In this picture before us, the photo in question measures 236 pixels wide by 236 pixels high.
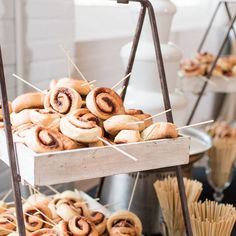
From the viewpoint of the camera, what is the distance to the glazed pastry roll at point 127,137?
65 cm

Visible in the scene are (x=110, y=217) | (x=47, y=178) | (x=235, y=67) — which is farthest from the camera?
(x=235, y=67)

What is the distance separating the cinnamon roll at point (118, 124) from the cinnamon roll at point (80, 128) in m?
0.03

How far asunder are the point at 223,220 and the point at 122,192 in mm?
291

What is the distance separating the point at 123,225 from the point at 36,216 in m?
0.15

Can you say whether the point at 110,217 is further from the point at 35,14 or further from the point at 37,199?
the point at 35,14

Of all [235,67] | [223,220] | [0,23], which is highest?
[0,23]

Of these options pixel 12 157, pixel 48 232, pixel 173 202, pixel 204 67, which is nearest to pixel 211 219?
pixel 173 202

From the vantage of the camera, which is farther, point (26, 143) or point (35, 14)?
point (35, 14)

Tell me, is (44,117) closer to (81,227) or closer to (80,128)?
(80,128)

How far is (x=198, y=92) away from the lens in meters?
1.40

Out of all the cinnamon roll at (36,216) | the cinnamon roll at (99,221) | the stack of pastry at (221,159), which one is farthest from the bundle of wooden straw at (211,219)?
the stack of pastry at (221,159)

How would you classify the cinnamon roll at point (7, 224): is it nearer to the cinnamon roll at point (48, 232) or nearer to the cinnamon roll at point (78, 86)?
the cinnamon roll at point (48, 232)

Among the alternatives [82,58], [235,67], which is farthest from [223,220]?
[82,58]

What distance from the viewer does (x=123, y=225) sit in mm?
793
